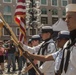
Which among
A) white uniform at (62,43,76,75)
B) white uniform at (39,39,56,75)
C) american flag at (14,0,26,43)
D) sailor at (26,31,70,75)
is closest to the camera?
white uniform at (62,43,76,75)

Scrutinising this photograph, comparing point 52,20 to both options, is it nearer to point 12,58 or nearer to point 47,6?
point 47,6

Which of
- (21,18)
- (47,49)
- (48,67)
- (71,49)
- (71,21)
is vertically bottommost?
(48,67)

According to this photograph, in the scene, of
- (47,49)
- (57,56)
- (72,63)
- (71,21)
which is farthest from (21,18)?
(72,63)

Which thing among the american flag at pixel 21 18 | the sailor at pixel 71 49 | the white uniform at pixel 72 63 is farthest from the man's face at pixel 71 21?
the american flag at pixel 21 18

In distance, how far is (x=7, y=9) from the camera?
185 feet

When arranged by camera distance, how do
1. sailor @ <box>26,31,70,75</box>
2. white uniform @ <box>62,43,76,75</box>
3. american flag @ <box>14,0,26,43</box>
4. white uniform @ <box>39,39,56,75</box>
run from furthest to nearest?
1. american flag @ <box>14,0,26,43</box>
2. white uniform @ <box>39,39,56,75</box>
3. sailor @ <box>26,31,70,75</box>
4. white uniform @ <box>62,43,76,75</box>

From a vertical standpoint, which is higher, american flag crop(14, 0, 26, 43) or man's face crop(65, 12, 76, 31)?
man's face crop(65, 12, 76, 31)

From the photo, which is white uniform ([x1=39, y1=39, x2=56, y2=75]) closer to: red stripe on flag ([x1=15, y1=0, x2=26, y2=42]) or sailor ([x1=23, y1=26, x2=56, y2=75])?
sailor ([x1=23, y1=26, x2=56, y2=75])

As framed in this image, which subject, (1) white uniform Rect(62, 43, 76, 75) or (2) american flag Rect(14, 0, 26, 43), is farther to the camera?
(2) american flag Rect(14, 0, 26, 43)

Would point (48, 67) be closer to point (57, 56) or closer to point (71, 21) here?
point (57, 56)

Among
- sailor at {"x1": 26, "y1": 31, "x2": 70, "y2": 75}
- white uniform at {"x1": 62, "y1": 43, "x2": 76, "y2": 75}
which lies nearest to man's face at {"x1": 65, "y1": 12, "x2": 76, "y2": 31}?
white uniform at {"x1": 62, "y1": 43, "x2": 76, "y2": 75}

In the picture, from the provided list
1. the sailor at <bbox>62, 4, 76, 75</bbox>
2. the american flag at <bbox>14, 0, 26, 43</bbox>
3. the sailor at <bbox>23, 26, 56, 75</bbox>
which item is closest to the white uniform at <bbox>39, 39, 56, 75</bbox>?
the sailor at <bbox>23, 26, 56, 75</bbox>

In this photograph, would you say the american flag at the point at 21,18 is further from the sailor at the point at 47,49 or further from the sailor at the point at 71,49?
the sailor at the point at 71,49

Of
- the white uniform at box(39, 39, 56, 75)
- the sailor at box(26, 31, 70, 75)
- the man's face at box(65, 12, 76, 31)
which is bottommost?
the white uniform at box(39, 39, 56, 75)
